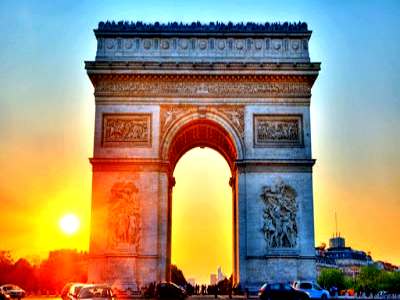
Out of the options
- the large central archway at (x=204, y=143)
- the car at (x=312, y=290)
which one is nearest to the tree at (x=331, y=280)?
the large central archway at (x=204, y=143)

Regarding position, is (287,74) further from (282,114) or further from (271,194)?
(271,194)

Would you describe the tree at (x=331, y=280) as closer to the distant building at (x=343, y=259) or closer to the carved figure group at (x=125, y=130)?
the distant building at (x=343, y=259)

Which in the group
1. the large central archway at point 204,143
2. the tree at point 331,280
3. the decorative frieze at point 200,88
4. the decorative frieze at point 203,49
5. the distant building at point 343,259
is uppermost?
the decorative frieze at point 203,49

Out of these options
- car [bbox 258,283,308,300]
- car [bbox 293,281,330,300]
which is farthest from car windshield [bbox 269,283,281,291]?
car [bbox 293,281,330,300]

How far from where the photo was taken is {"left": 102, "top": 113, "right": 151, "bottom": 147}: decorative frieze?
112ft

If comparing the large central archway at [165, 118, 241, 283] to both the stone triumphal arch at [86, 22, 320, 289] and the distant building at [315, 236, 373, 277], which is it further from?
the distant building at [315, 236, 373, 277]

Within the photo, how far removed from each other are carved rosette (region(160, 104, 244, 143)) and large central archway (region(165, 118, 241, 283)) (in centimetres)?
29

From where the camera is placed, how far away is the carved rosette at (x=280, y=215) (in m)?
32.8

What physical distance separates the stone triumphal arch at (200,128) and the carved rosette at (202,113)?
58 millimetres

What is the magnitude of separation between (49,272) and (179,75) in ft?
160

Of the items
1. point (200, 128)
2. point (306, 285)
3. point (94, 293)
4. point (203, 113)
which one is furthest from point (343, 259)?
point (94, 293)

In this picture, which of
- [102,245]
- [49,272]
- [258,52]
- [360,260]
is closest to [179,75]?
[258,52]

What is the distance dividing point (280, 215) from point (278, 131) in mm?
4873

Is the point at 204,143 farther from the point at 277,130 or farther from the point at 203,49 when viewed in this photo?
the point at 203,49
